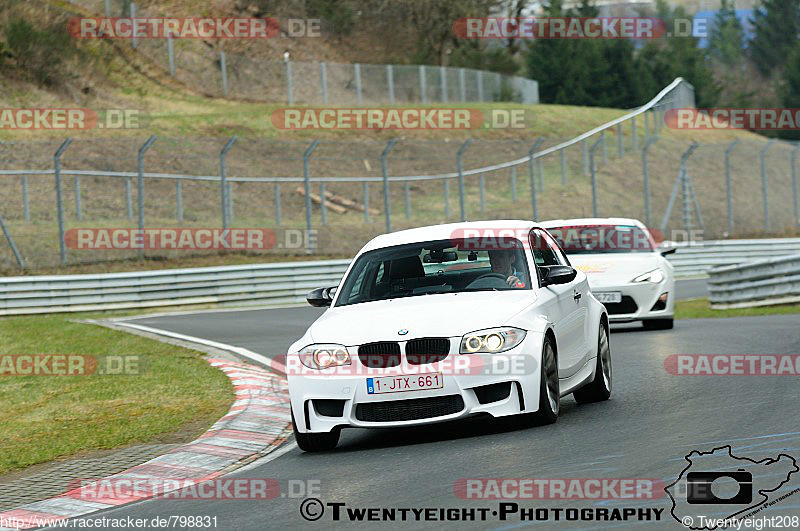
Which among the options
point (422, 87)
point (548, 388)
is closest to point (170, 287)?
point (548, 388)

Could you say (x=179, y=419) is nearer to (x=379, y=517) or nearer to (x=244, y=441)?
(x=244, y=441)

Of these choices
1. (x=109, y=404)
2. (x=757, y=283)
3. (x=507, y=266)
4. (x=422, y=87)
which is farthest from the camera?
(x=422, y=87)

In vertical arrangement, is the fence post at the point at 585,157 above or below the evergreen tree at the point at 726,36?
below

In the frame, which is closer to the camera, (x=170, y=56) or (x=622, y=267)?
(x=622, y=267)

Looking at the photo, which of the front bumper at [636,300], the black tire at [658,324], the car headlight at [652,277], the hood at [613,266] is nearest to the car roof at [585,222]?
the hood at [613,266]

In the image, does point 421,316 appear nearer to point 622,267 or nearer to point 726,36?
point 622,267

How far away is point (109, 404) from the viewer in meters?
Result: 12.4

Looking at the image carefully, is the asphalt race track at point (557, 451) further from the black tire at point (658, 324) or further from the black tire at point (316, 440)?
the black tire at point (658, 324)

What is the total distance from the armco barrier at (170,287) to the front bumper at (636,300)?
11909 millimetres

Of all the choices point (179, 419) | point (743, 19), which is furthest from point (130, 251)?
point (743, 19)

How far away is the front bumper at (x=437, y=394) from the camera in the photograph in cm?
891

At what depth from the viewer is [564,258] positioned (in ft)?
37.8

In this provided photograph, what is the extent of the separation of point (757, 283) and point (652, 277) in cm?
570

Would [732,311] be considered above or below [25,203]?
below
